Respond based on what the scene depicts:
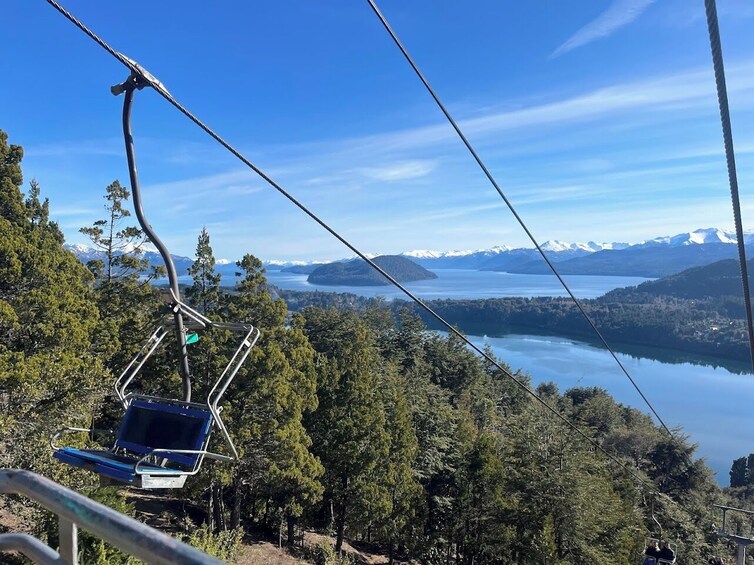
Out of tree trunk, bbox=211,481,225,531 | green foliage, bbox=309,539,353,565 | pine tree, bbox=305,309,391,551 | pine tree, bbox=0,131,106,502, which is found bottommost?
green foliage, bbox=309,539,353,565

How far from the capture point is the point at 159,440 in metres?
4.55

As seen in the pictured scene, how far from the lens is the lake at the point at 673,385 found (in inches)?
2137

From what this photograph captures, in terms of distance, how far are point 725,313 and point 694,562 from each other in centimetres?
12994

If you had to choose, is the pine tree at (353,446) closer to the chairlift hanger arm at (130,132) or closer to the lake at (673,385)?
the chairlift hanger arm at (130,132)

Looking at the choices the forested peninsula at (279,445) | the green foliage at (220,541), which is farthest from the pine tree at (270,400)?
the green foliage at (220,541)

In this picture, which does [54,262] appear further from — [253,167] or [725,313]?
[725,313]

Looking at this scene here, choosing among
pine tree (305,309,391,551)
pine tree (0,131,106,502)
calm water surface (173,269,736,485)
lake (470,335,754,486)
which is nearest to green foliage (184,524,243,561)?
pine tree (0,131,106,502)

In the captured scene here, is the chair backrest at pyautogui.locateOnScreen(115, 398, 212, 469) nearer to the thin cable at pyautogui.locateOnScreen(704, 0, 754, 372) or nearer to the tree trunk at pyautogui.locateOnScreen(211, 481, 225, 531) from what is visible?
the thin cable at pyautogui.locateOnScreen(704, 0, 754, 372)

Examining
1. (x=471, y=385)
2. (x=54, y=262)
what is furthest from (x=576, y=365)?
(x=54, y=262)

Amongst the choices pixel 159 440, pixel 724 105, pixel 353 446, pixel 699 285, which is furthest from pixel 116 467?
pixel 699 285

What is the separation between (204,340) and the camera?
13.7 metres

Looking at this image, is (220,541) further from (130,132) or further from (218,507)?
(130,132)

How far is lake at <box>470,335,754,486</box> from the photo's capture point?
5428cm

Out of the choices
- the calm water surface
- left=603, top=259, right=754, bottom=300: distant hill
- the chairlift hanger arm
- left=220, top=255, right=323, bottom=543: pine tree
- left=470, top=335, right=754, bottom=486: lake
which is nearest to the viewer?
the chairlift hanger arm
